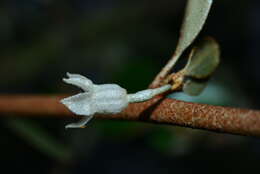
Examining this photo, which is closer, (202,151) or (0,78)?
(202,151)

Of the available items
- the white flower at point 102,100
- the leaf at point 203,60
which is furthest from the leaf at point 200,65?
the white flower at point 102,100

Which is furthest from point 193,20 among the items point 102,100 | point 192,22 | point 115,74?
point 115,74

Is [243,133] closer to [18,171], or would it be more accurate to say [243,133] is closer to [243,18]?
[18,171]

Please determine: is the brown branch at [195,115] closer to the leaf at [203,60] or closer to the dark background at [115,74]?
the leaf at [203,60]

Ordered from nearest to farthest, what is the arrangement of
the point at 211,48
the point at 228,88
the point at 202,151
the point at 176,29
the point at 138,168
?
the point at 211,48, the point at 228,88, the point at 202,151, the point at 176,29, the point at 138,168

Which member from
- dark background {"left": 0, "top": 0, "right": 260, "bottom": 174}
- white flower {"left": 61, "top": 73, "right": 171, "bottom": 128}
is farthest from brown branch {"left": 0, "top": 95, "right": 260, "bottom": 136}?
dark background {"left": 0, "top": 0, "right": 260, "bottom": 174}

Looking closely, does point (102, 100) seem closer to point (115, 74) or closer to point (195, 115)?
point (195, 115)

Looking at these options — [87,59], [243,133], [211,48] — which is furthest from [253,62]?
[243,133]

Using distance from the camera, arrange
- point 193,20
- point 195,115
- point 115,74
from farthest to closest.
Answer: point 115,74, point 193,20, point 195,115
